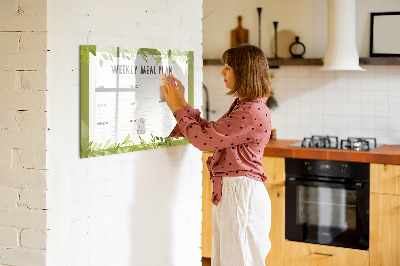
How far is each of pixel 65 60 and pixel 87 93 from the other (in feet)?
0.58

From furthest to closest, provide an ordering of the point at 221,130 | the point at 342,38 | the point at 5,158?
the point at 342,38, the point at 221,130, the point at 5,158

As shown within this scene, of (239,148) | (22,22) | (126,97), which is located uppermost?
(22,22)

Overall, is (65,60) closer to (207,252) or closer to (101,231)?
(101,231)

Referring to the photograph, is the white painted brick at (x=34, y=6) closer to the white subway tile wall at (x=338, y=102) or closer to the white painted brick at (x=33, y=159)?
the white painted brick at (x=33, y=159)

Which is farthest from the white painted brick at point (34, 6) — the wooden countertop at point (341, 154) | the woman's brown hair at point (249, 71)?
the wooden countertop at point (341, 154)

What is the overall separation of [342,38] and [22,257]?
3081 mm

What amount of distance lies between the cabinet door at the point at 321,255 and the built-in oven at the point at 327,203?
40 millimetres

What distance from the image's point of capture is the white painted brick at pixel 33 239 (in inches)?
90.3


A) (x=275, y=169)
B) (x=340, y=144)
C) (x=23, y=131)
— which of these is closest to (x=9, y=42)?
(x=23, y=131)

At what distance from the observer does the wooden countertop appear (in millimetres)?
4078

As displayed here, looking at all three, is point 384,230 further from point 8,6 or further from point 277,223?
point 8,6

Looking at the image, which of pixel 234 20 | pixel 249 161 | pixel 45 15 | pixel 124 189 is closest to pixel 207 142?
pixel 249 161

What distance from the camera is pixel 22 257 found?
2340mm

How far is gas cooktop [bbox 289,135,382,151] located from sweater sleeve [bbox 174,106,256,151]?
186 centimetres
